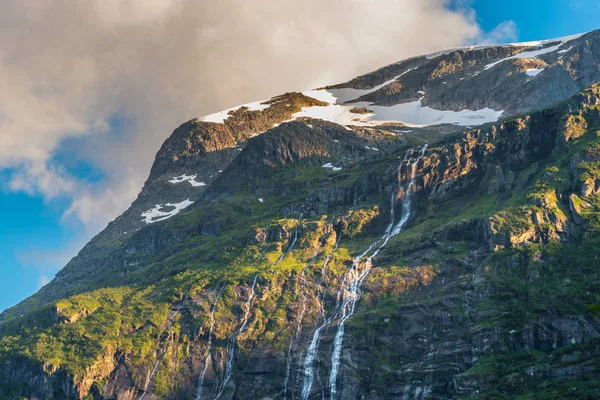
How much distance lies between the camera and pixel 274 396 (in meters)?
137

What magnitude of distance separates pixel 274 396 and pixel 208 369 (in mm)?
20445

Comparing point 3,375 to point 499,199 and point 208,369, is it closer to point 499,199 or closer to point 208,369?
point 208,369

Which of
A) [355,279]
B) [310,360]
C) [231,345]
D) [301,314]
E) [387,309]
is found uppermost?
[355,279]

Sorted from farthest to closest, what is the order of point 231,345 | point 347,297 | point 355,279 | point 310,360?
point 355,279, point 347,297, point 231,345, point 310,360

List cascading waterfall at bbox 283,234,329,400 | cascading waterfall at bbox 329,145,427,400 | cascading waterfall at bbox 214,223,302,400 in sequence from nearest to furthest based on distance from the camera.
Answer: cascading waterfall at bbox 329,145,427,400, cascading waterfall at bbox 283,234,329,400, cascading waterfall at bbox 214,223,302,400

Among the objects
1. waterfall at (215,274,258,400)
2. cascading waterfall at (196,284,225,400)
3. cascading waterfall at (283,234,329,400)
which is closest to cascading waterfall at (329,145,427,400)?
cascading waterfall at (283,234,329,400)

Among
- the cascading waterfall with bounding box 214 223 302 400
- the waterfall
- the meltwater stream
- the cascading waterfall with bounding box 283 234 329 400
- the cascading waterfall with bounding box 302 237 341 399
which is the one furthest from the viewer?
the waterfall

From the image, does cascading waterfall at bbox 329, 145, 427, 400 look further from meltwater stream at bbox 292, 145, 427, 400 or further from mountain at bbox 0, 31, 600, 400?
mountain at bbox 0, 31, 600, 400

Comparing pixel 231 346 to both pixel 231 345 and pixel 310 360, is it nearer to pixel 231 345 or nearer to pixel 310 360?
pixel 231 345

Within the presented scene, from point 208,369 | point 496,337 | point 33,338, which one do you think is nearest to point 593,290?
point 496,337

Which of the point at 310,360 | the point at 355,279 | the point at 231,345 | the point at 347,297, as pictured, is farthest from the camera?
the point at 355,279

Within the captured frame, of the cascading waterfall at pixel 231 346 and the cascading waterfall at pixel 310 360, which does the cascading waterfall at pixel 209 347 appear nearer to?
the cascading waterfall at pixel 231 346

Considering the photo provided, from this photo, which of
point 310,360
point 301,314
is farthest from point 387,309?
point 301,314

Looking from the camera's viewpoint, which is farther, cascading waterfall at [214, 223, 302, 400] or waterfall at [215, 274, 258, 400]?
waterfall at [215, 274, 258, 400]
